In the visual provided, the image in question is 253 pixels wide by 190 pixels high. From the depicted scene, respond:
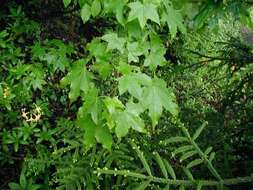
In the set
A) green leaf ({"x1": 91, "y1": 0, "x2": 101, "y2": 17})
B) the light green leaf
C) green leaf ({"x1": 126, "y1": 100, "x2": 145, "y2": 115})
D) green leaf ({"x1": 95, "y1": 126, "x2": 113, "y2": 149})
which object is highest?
green leaf ({"x1": 91, "y1": 0, "x2": 101, "y2": 17})

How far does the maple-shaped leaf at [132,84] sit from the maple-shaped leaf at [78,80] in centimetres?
21

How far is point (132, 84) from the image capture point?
228 cm

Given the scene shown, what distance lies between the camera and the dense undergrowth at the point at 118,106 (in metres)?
2.27

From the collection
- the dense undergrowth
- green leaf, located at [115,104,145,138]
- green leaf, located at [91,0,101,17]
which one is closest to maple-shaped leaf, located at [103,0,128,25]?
the dense undergrowth

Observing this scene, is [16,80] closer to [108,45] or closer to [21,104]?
[21,104]

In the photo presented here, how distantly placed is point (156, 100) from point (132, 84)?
15cm

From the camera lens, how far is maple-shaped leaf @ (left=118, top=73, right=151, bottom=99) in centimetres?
226

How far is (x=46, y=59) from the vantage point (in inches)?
149

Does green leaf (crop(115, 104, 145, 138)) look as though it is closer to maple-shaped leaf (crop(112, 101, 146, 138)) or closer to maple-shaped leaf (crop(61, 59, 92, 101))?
maple-shaped leaf (crop(112, 101, 146, 138))

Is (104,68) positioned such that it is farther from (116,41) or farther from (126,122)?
(126,122)

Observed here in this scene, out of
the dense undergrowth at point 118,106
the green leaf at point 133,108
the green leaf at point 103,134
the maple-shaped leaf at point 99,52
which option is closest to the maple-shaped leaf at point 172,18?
the dense undergrowth at point 118,106

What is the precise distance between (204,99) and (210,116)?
3001 millimetres

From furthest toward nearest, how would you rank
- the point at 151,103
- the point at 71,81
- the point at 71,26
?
the point at 71,26 < the point at 71,81 < the point at 151,103

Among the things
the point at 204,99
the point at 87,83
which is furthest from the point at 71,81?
the point at 204,99
